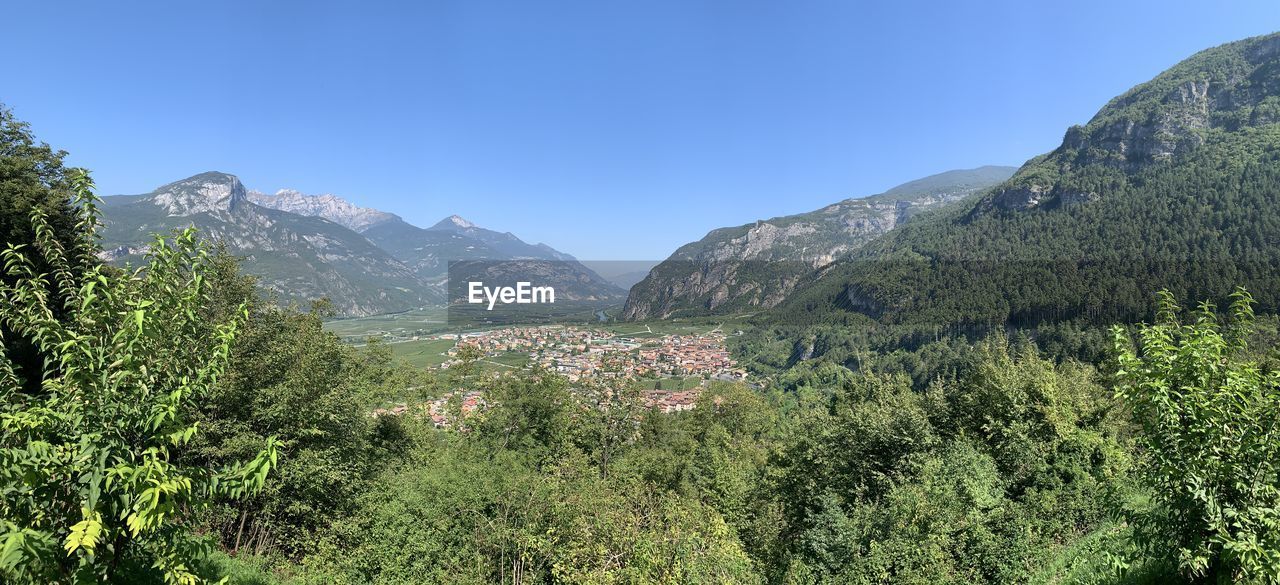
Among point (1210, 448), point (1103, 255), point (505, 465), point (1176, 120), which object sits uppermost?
point (1176, 120)

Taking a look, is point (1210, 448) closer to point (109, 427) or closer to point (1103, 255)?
point (109, 427)

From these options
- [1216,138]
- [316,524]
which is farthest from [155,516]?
[1216,138]

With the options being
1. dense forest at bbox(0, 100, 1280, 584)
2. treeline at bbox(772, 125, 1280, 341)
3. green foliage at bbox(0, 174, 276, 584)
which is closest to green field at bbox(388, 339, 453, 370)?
dense forest at bbox(0, 100, 1280, 584)

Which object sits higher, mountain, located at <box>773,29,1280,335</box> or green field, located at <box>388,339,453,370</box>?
mountain, located at <box>773,29,1280,335</box>

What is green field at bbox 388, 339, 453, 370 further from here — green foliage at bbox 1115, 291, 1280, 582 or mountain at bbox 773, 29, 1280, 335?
mountain at bbox 773, 29, 1280, 335

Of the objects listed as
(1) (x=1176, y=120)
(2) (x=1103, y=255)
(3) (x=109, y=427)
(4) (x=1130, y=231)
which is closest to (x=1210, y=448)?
(3) (x=109, y=427)
